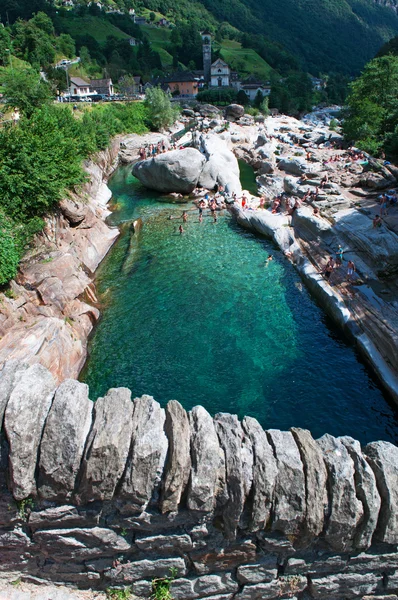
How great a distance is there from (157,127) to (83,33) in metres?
86.2

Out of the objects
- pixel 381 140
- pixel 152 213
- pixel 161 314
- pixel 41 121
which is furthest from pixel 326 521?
pixel 381 140

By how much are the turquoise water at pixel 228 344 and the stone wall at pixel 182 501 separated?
8.39 metres

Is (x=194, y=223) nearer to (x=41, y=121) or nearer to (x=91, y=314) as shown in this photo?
(x=41, y=121)

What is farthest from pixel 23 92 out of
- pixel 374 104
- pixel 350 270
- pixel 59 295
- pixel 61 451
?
pixel 374 104

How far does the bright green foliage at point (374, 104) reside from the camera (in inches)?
2078

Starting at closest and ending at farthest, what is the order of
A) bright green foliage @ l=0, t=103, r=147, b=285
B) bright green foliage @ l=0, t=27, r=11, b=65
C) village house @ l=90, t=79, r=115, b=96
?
bright green foliage @ l=0, t=103, r=147, b=285 < bright green foliage @ l=0, t=27, r=11, b=65 < village house @ l=90, t=79, r=115, b=96

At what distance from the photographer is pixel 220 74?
407 feet

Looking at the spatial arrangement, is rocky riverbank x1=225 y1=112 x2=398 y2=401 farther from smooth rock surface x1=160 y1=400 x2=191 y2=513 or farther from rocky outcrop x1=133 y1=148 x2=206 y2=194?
smooth rock surface x1=160 y1=400 x2=191 y2=513

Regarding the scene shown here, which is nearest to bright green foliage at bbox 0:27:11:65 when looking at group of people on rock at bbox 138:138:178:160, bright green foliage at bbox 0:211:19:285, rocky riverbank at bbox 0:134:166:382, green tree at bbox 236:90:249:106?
group of people on rock at bbox 138:138:178:160

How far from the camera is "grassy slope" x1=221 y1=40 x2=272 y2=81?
138 m

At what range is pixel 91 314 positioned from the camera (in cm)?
2081

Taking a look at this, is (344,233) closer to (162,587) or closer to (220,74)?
(162,587)

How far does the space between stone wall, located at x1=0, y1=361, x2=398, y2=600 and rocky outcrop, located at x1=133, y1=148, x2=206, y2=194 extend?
1372 inches

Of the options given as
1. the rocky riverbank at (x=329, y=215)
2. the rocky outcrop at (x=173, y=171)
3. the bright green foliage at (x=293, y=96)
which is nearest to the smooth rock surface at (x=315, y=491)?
the rocky riverbank at (x=329, y=215)
